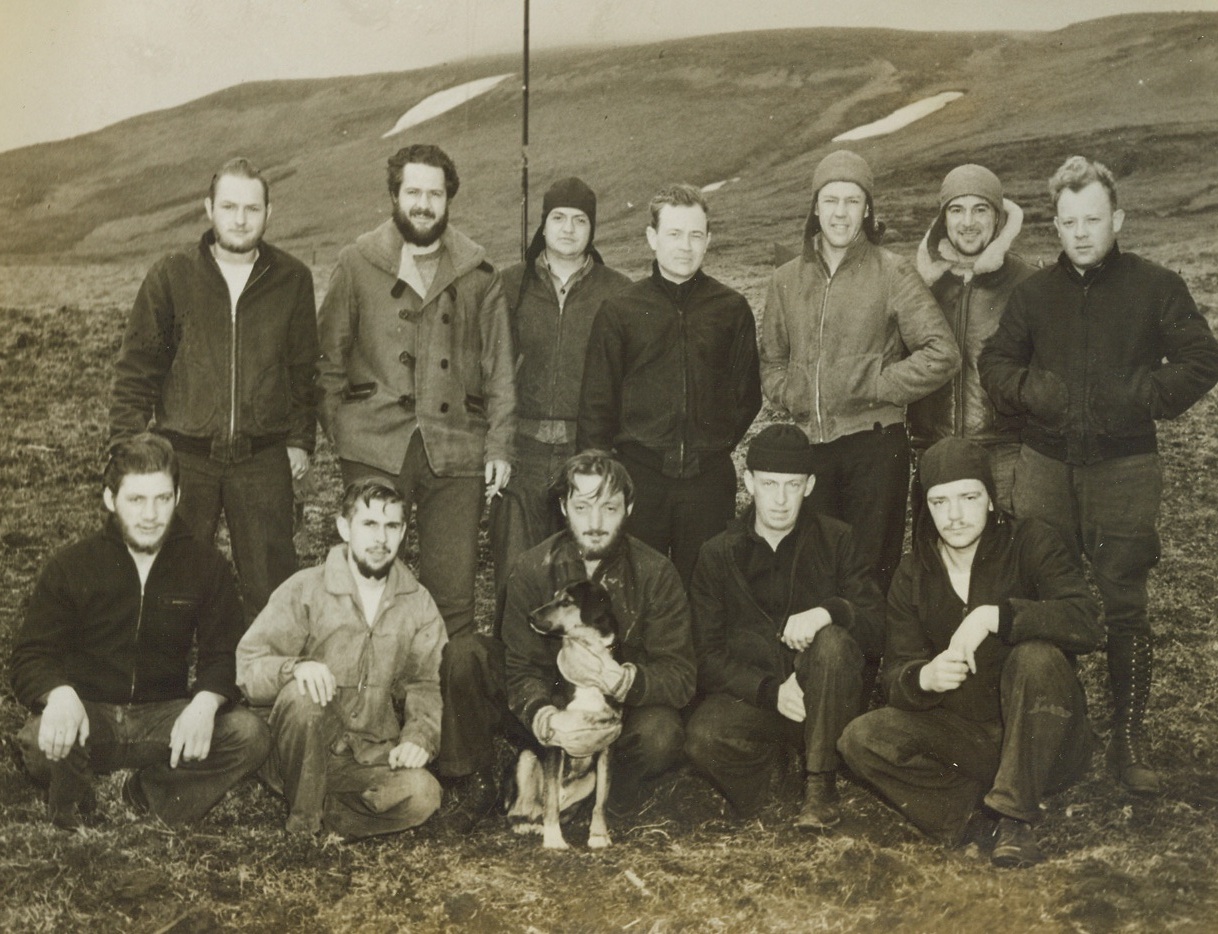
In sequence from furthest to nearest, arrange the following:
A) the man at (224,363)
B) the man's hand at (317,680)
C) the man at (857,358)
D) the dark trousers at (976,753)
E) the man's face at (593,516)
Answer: the man at (857,358) → the man at (224,363) → the man's face at (593,516) → the man's hand at (317,680) → the dark trousers at (976,753)

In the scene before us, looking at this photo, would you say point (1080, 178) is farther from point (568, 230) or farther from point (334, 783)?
point (334, 783)

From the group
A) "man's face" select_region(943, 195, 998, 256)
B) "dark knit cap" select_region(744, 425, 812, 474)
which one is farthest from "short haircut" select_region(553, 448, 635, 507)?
"man's face" select_region(943, 195, 998, 256)

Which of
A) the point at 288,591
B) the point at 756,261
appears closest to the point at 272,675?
the point at 288,591

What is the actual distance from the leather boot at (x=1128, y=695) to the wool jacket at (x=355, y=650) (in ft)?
6.39

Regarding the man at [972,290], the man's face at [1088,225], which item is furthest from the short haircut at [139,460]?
the man's face at [1088,225]

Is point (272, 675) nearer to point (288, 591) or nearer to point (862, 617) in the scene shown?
point (288, 591)

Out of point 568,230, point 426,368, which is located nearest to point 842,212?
point 568,230

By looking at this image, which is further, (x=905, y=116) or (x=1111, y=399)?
(x=905, y=116)

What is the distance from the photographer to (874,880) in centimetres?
335

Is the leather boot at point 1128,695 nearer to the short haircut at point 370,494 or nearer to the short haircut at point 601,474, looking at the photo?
the short haircut at point 601,474

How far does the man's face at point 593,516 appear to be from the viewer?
3510 millimetres

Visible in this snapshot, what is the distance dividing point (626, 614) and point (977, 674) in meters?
0.96

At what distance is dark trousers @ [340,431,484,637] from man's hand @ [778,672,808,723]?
3.35 feet

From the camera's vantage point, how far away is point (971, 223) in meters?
4.01
